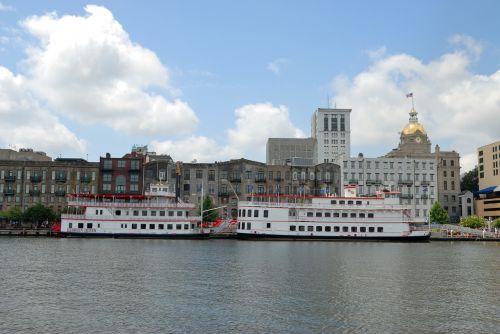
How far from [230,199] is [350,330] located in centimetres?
8653

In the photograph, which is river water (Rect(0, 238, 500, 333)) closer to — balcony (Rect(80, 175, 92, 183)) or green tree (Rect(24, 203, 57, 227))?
green tree (Rect(24, 203, 57, 227))

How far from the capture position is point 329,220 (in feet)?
292

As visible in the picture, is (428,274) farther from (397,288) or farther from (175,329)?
(175,329)

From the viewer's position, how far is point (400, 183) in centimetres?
12244

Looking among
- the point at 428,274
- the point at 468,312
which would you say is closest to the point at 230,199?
the point at 428,274

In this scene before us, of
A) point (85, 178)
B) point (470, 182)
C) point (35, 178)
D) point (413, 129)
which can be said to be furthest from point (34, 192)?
point (470, 182)

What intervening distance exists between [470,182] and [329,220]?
94.0m

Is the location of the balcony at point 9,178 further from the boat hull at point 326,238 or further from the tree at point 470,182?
the tree at point 470,182

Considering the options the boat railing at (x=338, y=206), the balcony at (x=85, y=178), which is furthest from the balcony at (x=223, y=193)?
the balcony at (x=85, y=178)

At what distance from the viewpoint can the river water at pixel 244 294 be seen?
1068 inches

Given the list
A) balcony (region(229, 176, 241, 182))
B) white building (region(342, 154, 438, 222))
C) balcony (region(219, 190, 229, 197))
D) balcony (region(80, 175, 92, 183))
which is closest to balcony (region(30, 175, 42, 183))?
balcony (region(80, 175, 92, 183))

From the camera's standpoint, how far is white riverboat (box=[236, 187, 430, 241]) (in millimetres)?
87938

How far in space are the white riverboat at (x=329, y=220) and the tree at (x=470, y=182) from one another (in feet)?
276

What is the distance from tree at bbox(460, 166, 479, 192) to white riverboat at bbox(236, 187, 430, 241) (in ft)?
276
